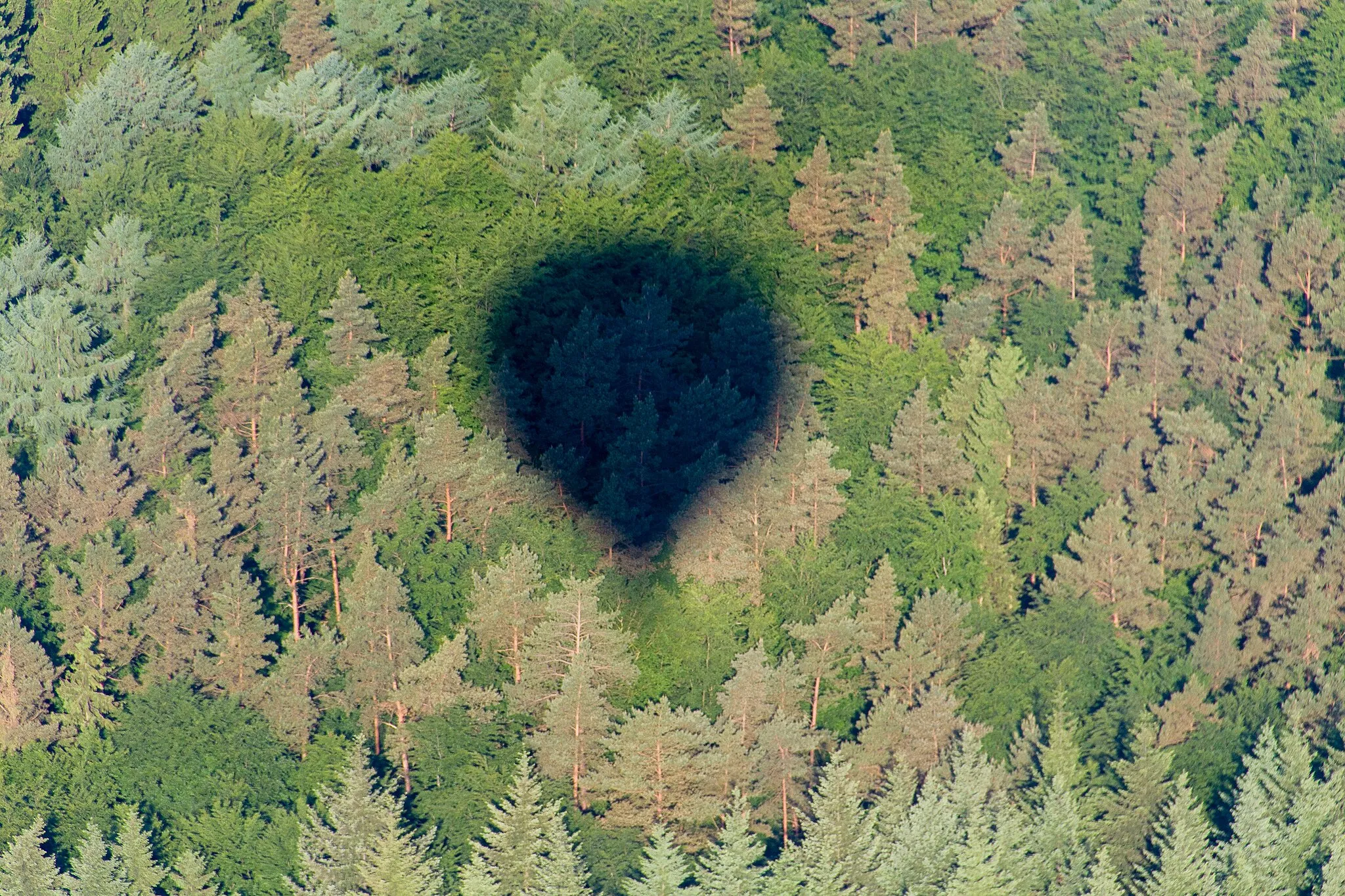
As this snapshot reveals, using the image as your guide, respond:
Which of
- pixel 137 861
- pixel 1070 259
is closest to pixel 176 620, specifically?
pixel 137 861

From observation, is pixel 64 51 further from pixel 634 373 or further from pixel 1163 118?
pixel 1163 118

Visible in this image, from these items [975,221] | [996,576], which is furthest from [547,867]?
[975,221]

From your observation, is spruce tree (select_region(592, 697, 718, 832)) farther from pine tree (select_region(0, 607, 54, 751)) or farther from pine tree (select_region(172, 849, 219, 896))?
pine tree (select_region(0, 607, 54, 751))

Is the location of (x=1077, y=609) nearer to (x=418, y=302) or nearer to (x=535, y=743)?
(x=535, y=743)

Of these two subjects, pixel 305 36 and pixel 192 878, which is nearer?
pixel 192 878

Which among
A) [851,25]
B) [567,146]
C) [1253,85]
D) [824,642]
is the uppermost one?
[567,146]

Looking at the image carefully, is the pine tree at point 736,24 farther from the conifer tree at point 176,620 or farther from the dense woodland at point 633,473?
the conifer tree at point 176,620
